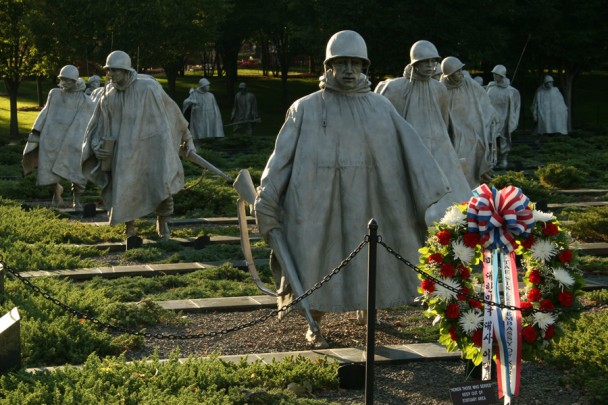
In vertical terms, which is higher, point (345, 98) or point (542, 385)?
point (345, 98)

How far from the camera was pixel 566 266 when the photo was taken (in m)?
8.02

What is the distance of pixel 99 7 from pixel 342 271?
33642 mm

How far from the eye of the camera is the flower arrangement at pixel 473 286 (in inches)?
311

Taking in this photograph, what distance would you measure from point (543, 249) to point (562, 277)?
0.70 feet

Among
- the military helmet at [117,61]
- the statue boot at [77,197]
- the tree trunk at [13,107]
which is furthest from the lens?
the tree trunk at [13,107]

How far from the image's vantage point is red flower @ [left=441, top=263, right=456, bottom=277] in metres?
7.91

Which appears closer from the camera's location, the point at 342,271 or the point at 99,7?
the point at 342,271

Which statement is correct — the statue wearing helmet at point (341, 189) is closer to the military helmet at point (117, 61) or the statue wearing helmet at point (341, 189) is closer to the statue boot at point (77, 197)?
the military helmet at point (117, 61)

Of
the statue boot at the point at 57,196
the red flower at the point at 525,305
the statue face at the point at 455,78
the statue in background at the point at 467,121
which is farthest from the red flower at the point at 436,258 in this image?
the statue boot at the point at 57,196

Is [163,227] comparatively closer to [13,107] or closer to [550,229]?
[550,229]

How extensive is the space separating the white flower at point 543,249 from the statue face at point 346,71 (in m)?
2.21

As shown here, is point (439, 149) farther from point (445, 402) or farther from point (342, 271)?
point (445, 402)

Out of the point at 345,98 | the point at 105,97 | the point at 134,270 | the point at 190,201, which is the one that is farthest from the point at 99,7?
the point at 345,98

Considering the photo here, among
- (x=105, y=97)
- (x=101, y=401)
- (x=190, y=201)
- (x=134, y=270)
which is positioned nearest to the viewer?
(x=101, y=401)
